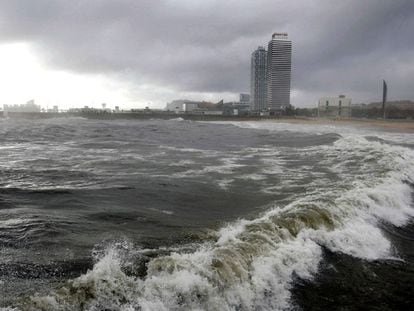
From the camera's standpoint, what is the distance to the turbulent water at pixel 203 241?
4383mm

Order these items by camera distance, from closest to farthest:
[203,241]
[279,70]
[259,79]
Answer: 1. [203,241]
2. [279,70]
3. [259,79]

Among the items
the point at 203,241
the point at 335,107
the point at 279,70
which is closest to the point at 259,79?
the point at 279,70

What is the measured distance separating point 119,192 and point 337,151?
13.3 metres

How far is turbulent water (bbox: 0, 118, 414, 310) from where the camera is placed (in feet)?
14.4

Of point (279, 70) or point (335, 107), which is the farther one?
point (279, 70)

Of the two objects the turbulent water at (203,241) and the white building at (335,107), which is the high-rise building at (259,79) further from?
the turbulent water at (203,241)

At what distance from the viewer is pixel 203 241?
19.6 ft

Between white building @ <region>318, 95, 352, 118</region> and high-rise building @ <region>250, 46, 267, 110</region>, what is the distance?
46.0 meters

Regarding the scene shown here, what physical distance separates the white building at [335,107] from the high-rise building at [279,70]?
30.6 m

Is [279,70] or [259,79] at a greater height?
[279,70]

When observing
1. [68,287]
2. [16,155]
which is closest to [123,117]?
[16,155]

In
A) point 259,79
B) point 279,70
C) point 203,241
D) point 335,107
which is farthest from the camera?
point 259,79

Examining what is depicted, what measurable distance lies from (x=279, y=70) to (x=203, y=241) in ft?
540

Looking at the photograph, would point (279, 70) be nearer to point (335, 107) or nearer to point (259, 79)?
point (259, 79)
